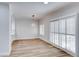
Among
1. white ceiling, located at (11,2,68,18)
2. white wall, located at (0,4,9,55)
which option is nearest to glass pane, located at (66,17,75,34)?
white ceiling, located at (11,2,68,18)

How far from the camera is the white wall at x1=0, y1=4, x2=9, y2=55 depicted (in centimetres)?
430

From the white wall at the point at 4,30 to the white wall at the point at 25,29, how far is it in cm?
601

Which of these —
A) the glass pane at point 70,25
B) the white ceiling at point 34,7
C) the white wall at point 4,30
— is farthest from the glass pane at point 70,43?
the white wall at point 4,30

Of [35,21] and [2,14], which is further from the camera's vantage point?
[35,21]

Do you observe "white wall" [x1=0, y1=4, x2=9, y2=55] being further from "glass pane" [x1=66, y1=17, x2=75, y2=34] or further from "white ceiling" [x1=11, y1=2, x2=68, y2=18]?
"glass pane" [x1=66, y1=17, x2=75, y2=34]

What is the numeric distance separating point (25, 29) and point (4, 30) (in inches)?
266

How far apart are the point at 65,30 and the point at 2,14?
252cm

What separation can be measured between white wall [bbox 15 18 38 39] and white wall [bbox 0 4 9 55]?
6008mm

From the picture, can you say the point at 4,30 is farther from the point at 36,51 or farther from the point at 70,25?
the point at 70,25

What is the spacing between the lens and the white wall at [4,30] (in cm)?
430

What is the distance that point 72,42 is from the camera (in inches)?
183

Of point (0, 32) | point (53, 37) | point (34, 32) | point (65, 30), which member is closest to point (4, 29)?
point (0, 32)

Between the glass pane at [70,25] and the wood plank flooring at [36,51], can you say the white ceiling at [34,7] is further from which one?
the wood plank flooring at [36,51]

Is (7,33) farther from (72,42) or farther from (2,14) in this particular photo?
(72,42)
